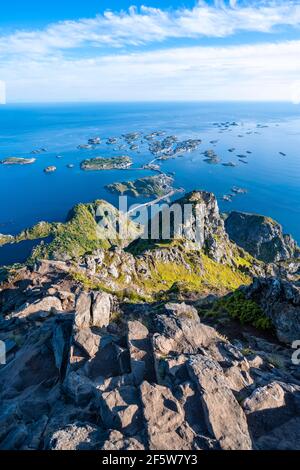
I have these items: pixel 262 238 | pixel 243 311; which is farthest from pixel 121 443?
pixel 262 238

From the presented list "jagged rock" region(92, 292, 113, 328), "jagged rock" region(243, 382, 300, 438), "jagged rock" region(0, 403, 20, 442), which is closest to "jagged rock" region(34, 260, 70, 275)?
"jagged rock" region(92, 292, 113, 328)

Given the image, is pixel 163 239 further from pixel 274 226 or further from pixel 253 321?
pixel 274 226

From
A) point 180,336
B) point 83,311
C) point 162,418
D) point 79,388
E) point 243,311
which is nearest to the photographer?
point 162,418

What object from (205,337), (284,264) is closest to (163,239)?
(284,264)

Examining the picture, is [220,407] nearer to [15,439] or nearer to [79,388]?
[79,388]

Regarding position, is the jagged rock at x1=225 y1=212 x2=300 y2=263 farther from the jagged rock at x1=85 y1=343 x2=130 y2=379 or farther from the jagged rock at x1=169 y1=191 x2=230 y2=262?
the jagged rock at x1=85 y1=343 x2=130 y2=379

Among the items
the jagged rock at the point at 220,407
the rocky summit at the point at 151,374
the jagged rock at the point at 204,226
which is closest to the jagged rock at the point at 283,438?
the rocky summit at the point at 151,374

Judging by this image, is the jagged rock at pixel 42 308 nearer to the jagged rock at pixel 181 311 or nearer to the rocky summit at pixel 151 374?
the rocky summit at pixel 151 374
